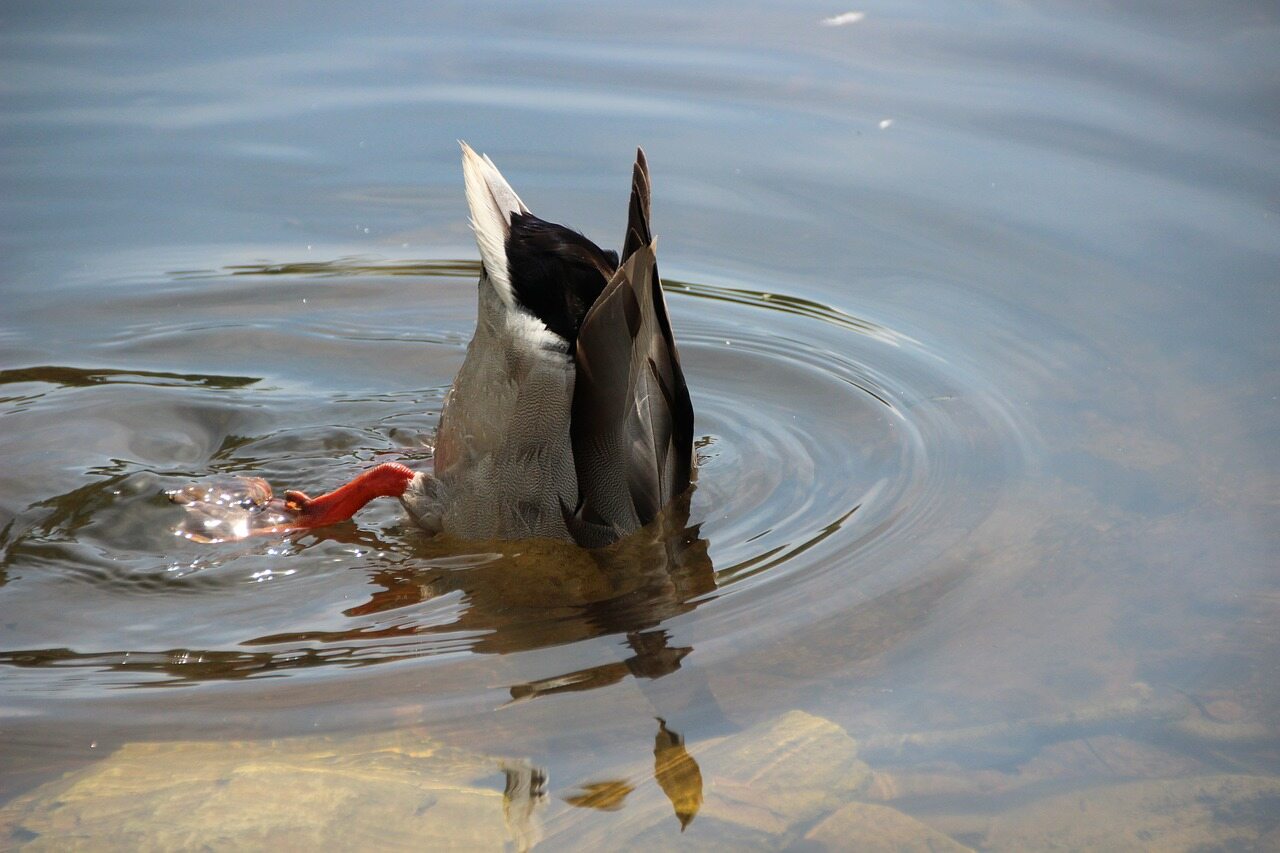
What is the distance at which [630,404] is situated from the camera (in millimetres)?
3904

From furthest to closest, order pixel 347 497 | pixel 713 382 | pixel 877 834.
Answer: pixel 713 382
pixel 347 497
pixel 877 834

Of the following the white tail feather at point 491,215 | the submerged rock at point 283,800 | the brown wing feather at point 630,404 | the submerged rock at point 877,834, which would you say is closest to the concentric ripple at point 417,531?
the brown wing feather at point 630,404

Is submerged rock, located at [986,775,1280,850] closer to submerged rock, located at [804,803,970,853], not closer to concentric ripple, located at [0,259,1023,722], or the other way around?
submerged rock, located at [804,803,970,853]

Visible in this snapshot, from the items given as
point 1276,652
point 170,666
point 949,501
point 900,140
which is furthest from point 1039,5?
point 170,666

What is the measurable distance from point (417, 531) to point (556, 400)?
2.41ft

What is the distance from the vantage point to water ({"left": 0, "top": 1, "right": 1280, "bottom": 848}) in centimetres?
320

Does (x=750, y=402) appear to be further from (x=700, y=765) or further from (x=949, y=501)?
(x=700, y=765)

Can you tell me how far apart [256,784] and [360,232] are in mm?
3721

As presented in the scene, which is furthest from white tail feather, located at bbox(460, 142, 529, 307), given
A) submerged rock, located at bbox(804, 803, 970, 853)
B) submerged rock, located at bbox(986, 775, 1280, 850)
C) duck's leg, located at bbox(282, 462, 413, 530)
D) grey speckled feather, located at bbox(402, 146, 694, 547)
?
submerged rock, located at bbox(986, 775, 1280, 850)

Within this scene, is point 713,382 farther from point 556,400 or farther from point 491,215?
point 491,215

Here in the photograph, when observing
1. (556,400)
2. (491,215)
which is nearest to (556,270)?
(491,215)

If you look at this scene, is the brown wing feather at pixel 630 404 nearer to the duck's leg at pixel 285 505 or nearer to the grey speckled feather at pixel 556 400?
the grey speckled feather at pixel 556 400

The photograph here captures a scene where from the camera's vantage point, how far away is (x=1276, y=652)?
3459 millimetres

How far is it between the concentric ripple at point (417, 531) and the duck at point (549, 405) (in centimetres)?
11
